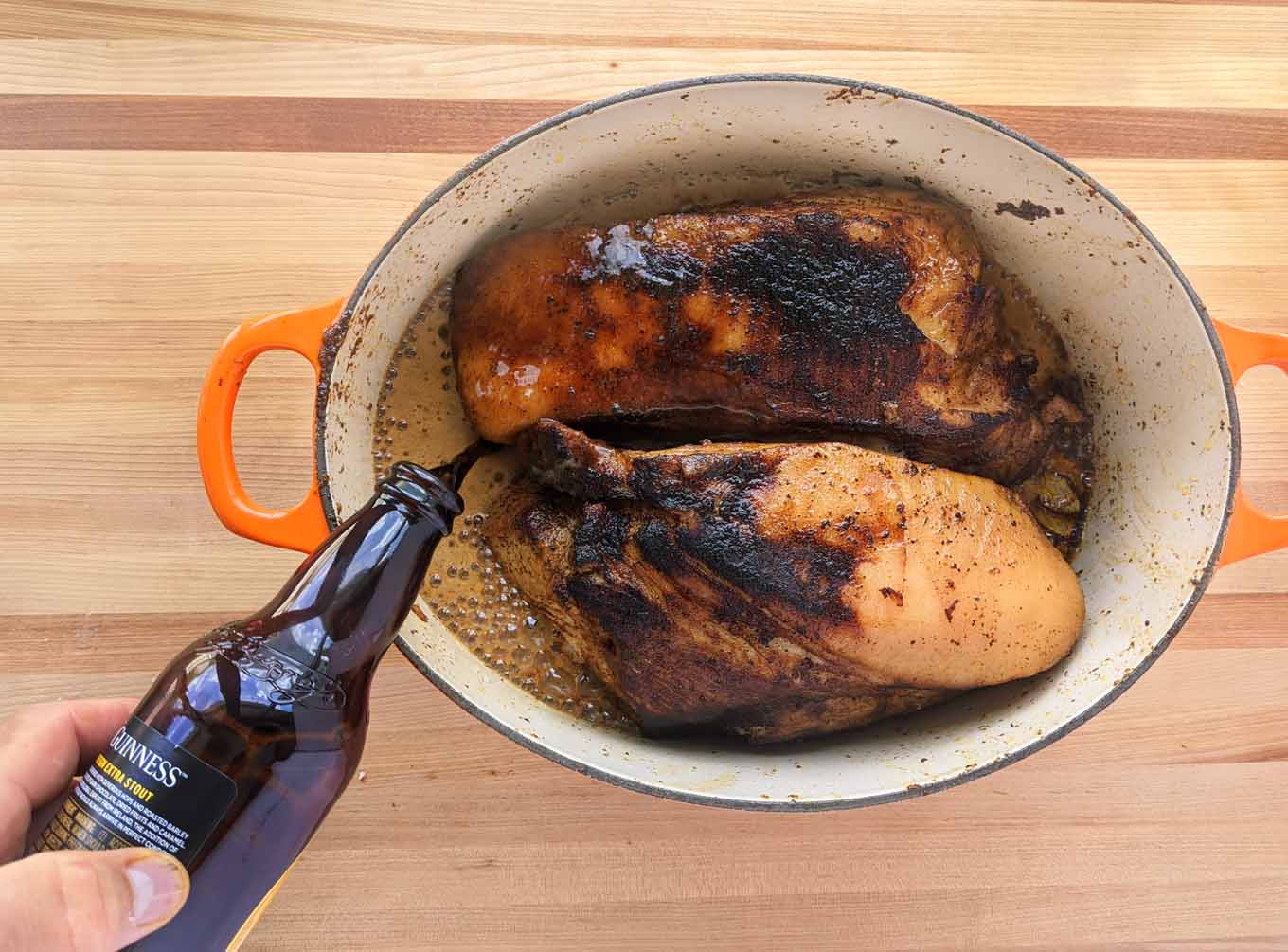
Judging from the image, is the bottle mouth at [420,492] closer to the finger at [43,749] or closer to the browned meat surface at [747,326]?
the browned meat surface at [747,326]

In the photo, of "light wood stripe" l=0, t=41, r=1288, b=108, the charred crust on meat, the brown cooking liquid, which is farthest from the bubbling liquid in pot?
"light wood stripe" l=0, t=41, r=1288, b=108

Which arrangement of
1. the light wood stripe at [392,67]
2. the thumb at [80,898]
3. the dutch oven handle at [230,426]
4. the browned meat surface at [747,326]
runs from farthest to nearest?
the light wood stripe at [392,67] → the browned meat surface at [747,326] → the dutch oven handle at [230,426] → the thumb at [80,898]

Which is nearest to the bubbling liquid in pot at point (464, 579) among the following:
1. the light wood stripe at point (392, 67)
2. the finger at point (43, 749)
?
the light wood stripe at point (392, 67)

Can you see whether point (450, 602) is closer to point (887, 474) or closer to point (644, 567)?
point (644, 567)

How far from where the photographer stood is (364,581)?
0.84 m

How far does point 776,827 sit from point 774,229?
74cm

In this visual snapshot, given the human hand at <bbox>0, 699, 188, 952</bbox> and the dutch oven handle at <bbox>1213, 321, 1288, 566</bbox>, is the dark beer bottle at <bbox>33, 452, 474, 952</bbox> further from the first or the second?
the dutch oven handle at <bbox>1213, 321, 1288, 566</bbox>

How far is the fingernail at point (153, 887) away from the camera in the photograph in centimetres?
78

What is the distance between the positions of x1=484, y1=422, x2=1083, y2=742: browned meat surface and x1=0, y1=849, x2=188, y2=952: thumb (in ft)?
1.57

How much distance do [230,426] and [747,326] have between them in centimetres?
56

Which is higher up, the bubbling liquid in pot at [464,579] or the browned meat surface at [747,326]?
the browned meat surface at [747,326]

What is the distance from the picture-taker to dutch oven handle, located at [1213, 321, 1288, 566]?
1026 mm

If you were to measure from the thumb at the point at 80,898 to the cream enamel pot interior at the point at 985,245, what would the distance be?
12.3 inches

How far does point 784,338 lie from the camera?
1104mm
